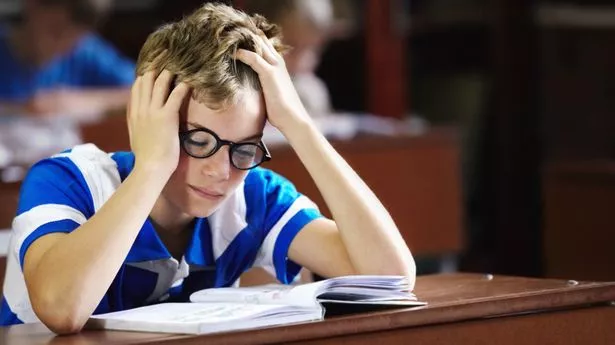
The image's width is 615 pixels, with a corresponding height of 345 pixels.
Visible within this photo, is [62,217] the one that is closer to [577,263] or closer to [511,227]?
[577,263]

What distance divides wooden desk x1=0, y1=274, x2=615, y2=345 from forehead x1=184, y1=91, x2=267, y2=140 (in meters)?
0.32

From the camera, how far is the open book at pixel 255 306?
141 centimetres

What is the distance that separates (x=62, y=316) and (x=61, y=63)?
3702mm

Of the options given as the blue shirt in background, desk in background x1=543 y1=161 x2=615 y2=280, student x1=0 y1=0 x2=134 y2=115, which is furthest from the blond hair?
the blue shirt in background

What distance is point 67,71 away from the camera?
5.13m

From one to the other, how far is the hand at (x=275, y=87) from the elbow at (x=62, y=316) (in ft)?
1.43

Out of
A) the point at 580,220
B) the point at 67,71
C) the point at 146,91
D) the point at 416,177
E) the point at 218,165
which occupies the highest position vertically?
the point at 67,71

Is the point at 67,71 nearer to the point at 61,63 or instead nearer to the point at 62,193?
the point at 61,63

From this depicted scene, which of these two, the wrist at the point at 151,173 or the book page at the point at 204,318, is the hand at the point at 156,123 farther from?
the book page at the point at 204,318

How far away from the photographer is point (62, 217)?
167 centimetres

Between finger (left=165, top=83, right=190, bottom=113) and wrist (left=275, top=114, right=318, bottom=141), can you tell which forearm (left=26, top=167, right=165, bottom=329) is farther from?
wrist (left=275, top=114, right=318, bottom=141)

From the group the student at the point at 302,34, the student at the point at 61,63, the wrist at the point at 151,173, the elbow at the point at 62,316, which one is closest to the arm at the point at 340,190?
the wrist at the point at 151,173

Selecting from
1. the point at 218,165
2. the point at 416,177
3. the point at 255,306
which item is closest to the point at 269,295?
the point at 255,306

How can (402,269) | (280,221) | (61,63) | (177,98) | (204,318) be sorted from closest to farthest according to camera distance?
1. (204,318)
2. (177,98)
3. (402,269)
4. (280,221)
5. (61,63)
